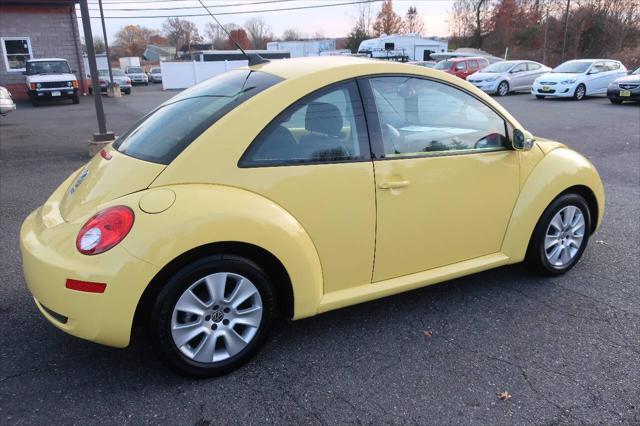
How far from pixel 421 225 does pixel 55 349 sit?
234cm

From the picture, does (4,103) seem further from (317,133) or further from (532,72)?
(532,72)

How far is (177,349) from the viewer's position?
2504 millimetres

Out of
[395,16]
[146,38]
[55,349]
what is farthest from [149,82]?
[146,38]

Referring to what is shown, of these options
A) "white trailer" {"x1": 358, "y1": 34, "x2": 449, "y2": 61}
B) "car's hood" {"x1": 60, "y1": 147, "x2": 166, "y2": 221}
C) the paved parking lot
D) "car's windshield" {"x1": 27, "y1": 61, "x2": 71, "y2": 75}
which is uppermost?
"white trailer" {"x1": 358, "y1": 34, "x2": 449, "y2": 61}

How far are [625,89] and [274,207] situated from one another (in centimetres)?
1821

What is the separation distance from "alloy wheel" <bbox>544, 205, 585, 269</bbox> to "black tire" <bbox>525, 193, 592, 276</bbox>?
1.0 inches

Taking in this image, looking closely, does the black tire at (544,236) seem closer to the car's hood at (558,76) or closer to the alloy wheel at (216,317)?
the alloy wheel at (216,317)

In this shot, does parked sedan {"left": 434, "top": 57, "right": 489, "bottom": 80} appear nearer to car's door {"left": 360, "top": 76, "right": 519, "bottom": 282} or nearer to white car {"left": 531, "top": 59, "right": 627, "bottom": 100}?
white car {"left": 531, "top": 59, "right": 627, "bottom": 100}

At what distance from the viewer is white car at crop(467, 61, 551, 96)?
69.9 feet

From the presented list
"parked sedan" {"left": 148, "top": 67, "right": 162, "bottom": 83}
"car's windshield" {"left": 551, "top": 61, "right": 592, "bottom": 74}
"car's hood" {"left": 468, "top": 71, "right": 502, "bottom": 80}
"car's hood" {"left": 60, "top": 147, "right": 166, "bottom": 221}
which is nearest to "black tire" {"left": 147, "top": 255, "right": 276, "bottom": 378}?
"car's hood" {"left": 60, "top": 147, "right": 166, "bottom": 221}

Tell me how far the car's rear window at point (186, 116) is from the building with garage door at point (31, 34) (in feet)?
82.9

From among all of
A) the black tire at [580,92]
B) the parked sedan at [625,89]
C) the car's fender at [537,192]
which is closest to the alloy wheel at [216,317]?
the car's fender at [537,192]

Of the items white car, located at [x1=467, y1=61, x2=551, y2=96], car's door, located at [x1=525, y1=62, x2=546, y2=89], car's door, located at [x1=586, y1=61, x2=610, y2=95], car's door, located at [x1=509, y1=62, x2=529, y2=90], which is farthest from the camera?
car's door, located at [x1=525, y1=62, x2=546, y2=89]

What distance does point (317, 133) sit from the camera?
276cm
